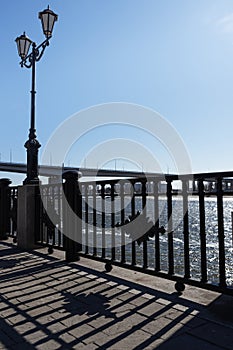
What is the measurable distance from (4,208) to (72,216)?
314cm

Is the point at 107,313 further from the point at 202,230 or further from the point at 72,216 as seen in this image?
the point at 72,216

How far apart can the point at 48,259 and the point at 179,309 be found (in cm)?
281

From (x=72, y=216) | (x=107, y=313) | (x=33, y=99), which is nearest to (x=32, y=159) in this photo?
(x=33, y=99)

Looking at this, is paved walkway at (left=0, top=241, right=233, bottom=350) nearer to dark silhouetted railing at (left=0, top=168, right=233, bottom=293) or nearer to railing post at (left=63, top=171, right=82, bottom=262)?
dark silhouetted railing at (left=0, top=168, right=233, bottom=293)

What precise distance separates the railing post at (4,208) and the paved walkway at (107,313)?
3.47m

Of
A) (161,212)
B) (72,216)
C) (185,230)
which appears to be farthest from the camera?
(72,216)

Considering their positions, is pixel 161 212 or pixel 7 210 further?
pixel 7 210

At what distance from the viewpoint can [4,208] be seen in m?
7.38

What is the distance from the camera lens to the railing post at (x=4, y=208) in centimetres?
729

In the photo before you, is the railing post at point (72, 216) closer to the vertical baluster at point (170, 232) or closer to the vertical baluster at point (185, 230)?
the vertical baluster at point (170, 232)

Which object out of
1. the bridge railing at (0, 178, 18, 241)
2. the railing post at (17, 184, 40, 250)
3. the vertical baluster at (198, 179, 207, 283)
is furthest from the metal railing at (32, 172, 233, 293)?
the bridge railing at (0, 178, 18, 241)

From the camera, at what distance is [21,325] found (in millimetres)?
2514

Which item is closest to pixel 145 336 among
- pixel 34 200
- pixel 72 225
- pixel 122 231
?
pixel 122 231

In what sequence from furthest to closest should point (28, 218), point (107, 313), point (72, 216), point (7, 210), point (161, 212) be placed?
point (7, 210) → point (28, 218) → point (72, 216) → point (161, 212) → point (107, 313)
